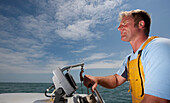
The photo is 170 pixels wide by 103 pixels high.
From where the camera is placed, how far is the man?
0.89m

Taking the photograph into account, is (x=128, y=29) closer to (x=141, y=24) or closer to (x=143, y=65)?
(x=141, y=24)

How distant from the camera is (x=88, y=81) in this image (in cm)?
164

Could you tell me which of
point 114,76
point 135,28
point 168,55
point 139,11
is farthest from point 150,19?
point 114,76

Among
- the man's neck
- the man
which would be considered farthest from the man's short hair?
the man's neck

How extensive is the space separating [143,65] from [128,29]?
613 mm

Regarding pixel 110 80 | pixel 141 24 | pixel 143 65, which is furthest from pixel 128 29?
pixel 110 80

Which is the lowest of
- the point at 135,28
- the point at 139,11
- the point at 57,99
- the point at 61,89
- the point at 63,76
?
the point at 57,99

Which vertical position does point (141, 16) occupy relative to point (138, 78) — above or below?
above

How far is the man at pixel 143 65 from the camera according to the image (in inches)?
34.9

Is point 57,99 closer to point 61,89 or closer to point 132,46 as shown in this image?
point 61,89

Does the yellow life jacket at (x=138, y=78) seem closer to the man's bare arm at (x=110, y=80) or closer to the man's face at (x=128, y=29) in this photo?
the man's face at (x=128, y=29)

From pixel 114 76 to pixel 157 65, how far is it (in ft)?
4.27

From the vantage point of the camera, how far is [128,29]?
5.42 ft

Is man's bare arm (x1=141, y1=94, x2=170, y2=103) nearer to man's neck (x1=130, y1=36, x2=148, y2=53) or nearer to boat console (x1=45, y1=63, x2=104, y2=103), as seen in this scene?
boat console (x1=45, y1=63, x2=104, y2=103)
